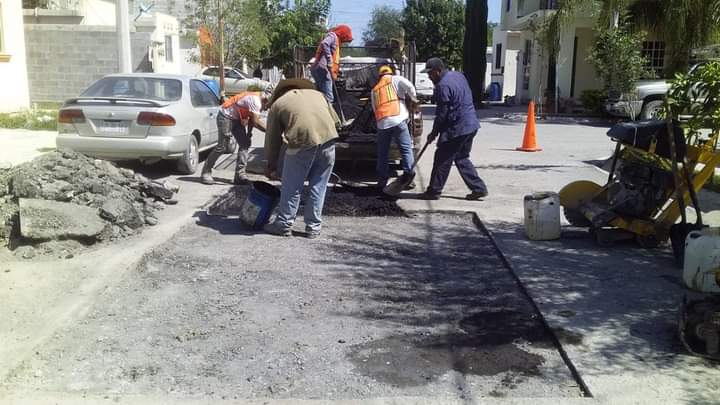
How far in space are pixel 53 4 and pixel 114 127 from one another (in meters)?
17.5

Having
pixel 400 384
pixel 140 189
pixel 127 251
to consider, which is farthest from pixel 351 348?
pixel 140 189

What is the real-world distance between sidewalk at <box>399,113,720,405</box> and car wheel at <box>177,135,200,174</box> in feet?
11.7

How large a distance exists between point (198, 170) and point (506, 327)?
25.1ft

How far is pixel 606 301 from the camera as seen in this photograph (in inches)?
207

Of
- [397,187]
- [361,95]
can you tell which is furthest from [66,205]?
[361,95]

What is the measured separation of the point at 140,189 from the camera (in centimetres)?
840

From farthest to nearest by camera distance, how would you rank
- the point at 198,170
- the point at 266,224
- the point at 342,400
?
the point at 198,170
the point at 266,224
the point at 342,400

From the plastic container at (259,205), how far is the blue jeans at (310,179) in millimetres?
201

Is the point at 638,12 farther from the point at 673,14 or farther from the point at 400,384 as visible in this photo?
the point at 400,384

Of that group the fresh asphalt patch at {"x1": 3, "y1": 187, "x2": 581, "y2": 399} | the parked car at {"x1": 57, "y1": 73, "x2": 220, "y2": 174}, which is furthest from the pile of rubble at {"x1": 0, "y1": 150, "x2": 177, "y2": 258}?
the parked car at {"x1": 57, "y1": 73, "x2": 220, "y2": 174}

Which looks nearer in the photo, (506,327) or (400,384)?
(400,384)

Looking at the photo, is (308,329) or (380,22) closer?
(308,329)

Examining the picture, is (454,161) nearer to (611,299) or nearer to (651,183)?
(651,183)

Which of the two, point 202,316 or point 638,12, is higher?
point 638,12
